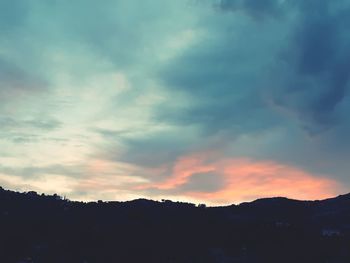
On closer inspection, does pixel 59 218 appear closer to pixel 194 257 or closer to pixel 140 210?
pixel 140 210

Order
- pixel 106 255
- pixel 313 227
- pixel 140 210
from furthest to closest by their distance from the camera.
Answer: pixel 140 210
pixel 313 227
pixel 106 255

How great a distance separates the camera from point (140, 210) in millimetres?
150750

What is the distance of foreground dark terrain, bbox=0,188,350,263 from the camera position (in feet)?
396

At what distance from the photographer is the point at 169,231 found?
5251 inches

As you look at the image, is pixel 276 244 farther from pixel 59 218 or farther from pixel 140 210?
pixel 59 218

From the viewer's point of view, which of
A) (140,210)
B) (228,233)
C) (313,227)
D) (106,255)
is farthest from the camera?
(140,210)

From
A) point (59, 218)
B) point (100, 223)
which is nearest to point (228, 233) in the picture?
point (100, 223)

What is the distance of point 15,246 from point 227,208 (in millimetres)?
66072

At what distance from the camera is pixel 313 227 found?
14112 centimetres

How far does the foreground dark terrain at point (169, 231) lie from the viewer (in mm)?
120750

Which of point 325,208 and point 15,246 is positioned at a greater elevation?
point 325,208

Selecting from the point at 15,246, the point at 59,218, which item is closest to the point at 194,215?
the point at 59,218

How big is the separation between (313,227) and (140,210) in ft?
165

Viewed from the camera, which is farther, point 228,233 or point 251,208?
point 251,208
